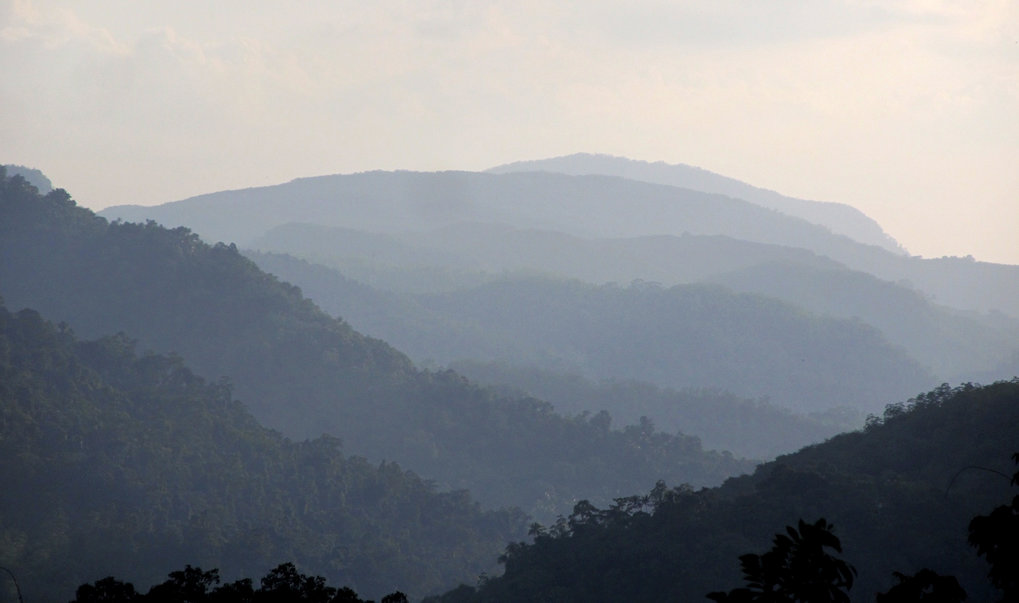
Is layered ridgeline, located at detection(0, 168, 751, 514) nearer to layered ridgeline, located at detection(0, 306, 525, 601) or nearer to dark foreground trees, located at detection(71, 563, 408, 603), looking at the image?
layered ridgeline, located at detection(0, 306, 525, 601)

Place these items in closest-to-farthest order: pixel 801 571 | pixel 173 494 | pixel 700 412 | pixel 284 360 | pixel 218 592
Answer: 1. pixel 801 571
2. pixel 218 592
3. pixel 173 494
4. pixel 284 360
5. pixel 700 412

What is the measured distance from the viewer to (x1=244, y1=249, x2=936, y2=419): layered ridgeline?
162 meters

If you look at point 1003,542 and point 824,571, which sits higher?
point 1003,542

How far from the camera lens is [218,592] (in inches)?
856

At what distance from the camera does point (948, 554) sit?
39906 mm

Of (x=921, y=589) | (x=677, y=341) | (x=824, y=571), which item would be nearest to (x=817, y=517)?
(x=921, y=589)

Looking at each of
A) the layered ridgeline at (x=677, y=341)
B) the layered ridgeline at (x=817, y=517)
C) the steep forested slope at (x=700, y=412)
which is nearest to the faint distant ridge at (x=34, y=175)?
the layered ridgeline at (x=677, y=341)

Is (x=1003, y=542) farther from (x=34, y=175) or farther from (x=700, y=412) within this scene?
(x=34, y=175)

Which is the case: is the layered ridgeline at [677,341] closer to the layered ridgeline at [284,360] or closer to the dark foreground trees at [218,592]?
the layered ridgeline at [284,360]

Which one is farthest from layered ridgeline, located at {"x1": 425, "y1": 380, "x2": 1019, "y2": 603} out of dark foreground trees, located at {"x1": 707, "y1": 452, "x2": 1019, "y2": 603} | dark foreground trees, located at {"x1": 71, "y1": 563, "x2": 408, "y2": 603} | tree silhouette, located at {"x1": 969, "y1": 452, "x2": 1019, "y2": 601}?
dark foreground trees, located at {"x1": 707, "y1": 452, "x2": 1019, "y2": 603}

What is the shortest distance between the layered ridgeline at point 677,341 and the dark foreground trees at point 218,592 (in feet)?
434

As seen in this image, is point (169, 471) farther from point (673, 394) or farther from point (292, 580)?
point (673, 394)

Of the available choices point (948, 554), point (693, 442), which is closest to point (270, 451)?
point (693, 442)

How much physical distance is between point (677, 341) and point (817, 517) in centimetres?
12709
